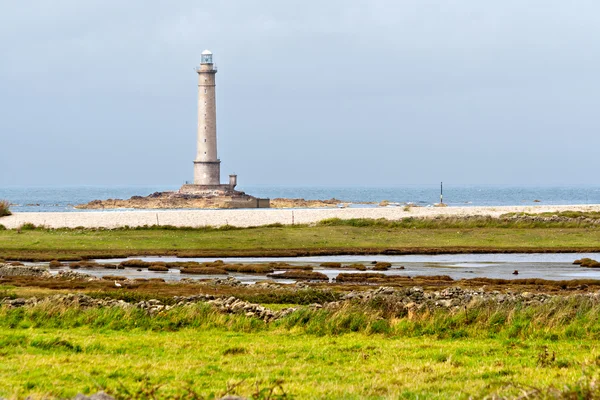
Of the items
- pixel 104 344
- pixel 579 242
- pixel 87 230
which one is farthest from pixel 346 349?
pixel 87 230

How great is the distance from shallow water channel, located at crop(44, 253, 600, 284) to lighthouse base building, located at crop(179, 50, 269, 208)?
2695 inches

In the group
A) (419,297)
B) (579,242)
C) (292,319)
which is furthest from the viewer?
(579,242)

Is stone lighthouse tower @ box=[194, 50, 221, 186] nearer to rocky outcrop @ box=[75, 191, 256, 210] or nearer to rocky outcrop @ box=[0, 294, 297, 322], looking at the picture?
rocky outcrop @ box=[75, 191, 256, 210]

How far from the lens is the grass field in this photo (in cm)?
4834

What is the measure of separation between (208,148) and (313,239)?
6017 centimetres

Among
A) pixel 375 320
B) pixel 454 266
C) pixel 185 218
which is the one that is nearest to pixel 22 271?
pixel 454 266

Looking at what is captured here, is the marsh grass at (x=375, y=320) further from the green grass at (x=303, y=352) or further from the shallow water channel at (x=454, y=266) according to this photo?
the shallow water channel at (x=454, y=266)

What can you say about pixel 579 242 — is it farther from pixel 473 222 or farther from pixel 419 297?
pixel 419 297

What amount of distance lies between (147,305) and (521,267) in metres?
23.5

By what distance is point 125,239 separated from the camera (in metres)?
54.8

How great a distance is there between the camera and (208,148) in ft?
372

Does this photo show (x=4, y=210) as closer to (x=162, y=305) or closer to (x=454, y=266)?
(x=454, y=266)

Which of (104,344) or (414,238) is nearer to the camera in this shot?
(104,344)

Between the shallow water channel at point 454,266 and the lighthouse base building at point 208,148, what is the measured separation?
68.5 m
